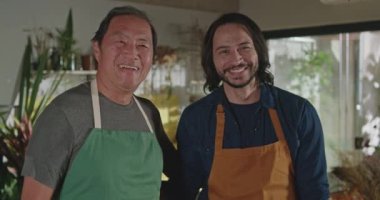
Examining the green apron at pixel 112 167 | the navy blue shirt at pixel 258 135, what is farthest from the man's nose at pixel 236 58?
the green apron at pixel 112 167

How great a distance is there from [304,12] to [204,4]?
2.94ft

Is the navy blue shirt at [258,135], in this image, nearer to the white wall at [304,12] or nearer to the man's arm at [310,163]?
the man's arm at [310,163]

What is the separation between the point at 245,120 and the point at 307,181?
26cm

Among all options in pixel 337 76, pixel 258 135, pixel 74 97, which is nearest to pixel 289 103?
pixel 258 135

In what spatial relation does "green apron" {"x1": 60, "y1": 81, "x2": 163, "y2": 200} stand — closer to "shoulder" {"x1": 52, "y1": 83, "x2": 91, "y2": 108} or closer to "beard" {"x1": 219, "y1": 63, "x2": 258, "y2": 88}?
"shoulder" {"x1": 52, "y1": 83, "x2": 91, "y2": 108}

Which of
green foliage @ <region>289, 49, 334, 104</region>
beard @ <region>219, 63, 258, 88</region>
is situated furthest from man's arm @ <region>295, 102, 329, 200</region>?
A: green foliage @ <region>289, 49, 334, 104</region>

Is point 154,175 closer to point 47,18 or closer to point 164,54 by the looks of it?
point 47,18

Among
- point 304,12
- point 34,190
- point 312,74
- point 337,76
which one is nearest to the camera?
point 34,190

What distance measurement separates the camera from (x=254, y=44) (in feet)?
5.46

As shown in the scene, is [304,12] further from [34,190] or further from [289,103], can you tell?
[34,190]

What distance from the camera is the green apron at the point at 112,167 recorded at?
133 cm

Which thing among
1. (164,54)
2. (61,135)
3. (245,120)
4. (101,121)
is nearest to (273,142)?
(245,120)

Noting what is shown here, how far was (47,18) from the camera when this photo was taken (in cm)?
363

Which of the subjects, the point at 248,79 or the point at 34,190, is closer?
the point at 34,190
